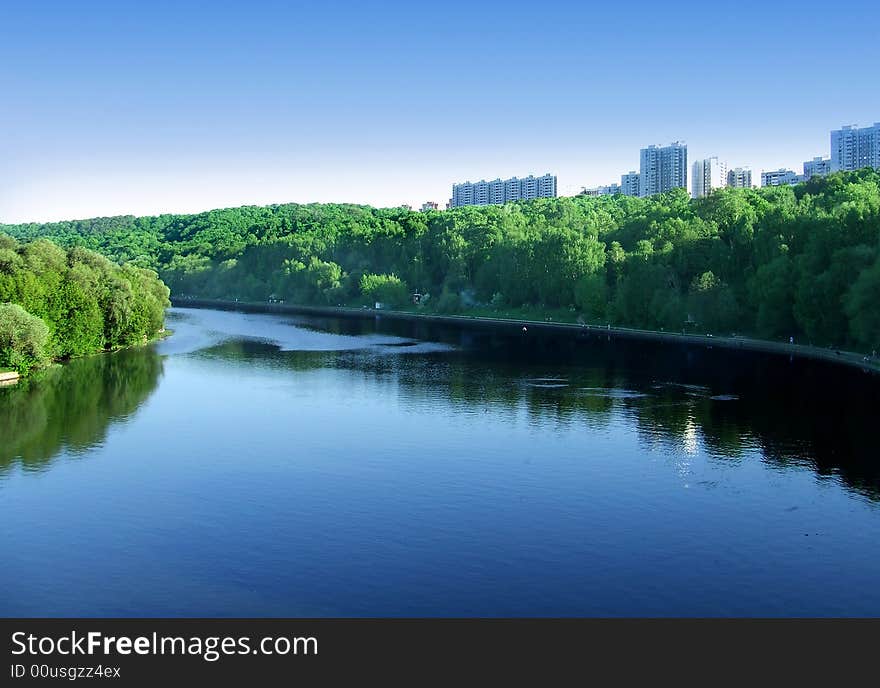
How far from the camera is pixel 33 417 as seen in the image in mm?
48438

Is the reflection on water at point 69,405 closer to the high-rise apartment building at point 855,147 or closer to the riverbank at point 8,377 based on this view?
the riverbank at point 8,377

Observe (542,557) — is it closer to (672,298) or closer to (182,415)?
(182,415)

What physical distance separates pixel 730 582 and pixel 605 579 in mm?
3505

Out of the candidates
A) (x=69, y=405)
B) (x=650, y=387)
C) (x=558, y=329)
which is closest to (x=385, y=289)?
(x=558, y=329)

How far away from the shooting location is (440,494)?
35125 mm

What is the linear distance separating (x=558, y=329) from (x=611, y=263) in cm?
1087

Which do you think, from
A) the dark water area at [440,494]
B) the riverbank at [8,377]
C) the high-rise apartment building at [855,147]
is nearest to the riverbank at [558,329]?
the dark water area at [440,494]

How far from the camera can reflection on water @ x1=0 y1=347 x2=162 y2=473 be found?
42469 millimetres

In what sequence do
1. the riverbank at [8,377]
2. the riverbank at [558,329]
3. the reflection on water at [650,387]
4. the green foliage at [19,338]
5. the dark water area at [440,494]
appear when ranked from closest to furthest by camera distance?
the dark water area at [440,494] < the reflection on water at [650,387] < the riverbank at [8,377] < the green foliage at [19,338] < the riverbank at [558,329]

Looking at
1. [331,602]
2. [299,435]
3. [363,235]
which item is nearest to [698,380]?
[299,435]

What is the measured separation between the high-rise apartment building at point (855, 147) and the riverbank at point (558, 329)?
10135 centimetres

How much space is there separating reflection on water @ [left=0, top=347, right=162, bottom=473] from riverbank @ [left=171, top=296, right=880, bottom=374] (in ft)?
157

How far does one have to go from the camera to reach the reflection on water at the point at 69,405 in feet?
139

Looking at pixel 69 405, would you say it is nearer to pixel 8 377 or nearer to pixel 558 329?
pixel 8 377
